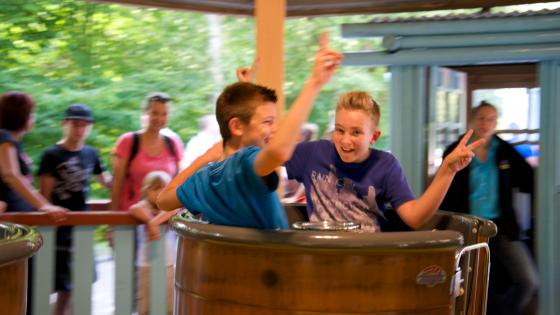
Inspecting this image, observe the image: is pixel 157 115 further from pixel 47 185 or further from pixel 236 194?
pixel 236 194

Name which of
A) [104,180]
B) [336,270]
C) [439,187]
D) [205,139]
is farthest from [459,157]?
[205,139]

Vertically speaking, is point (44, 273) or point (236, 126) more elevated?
point (236, 126)

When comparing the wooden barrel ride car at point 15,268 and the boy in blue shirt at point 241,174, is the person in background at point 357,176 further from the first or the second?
the wooden barrel ride car at point 15,268

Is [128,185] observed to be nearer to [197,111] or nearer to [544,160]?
[544,160]

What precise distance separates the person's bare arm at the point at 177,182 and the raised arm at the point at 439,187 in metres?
0.66

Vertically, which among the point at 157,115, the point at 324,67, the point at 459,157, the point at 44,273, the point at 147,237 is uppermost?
the point at 324,67

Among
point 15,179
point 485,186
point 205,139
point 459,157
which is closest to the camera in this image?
point 459,157

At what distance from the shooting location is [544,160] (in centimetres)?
505

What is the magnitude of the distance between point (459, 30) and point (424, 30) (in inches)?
8.0

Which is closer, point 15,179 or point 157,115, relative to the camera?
point 15,179

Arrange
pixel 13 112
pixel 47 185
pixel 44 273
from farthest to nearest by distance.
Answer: pixel 47 185
pixel 13 112
pixel 44 273

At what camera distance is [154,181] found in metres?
4.22

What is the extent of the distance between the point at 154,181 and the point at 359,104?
162 centimetres

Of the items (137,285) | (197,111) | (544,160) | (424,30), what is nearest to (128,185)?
(137,285)
